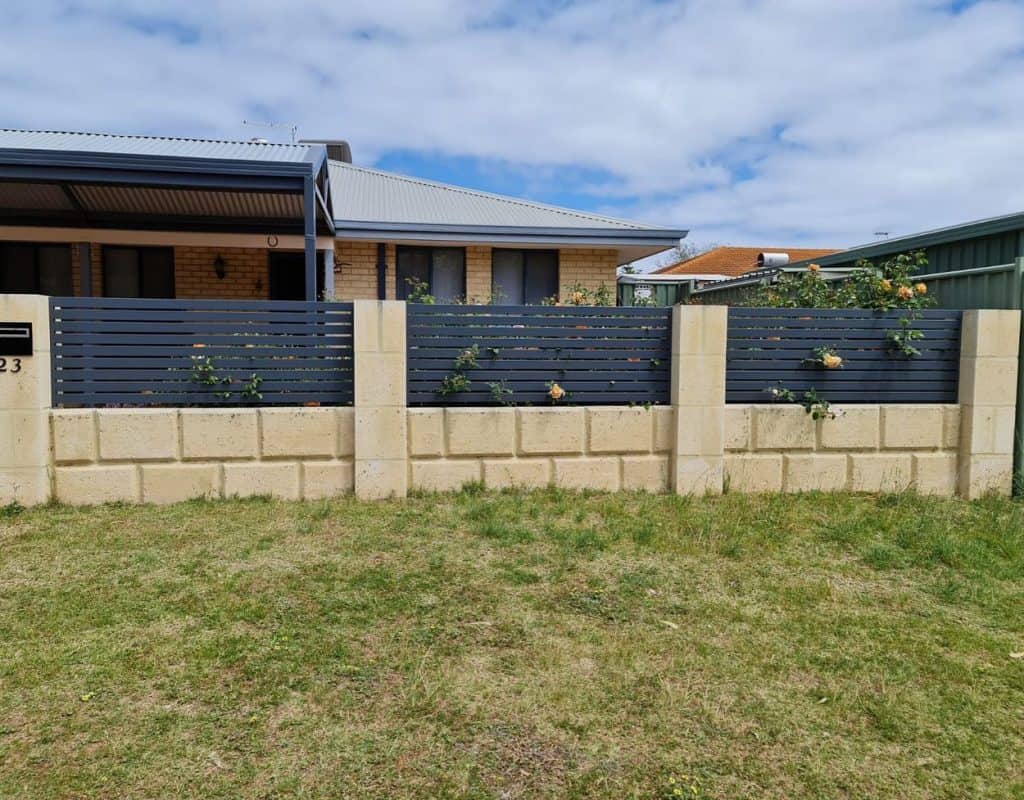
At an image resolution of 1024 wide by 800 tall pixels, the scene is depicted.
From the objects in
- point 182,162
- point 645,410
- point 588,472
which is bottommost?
point 588,472

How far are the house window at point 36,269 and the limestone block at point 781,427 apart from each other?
10394 millimetres

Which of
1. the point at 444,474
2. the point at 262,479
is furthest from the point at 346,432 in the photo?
the point at 444,474

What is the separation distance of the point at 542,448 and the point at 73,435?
3521mm

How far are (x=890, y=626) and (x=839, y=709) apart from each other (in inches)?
40.8

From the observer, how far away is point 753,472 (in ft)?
20.1

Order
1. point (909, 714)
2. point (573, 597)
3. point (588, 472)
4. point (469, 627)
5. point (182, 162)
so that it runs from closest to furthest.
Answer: point (909, 714) < point (469, 627) < point (573, 597) < point (588, 472) < point (182, 162)

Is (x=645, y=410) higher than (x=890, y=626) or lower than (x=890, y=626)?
higher

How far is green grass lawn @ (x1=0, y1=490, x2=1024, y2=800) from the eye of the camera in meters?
2.55

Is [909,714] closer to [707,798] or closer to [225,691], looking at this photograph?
[707,798]

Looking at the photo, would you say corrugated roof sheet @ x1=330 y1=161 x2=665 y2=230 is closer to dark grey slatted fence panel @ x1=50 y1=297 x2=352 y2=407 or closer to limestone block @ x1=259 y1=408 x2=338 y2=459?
dark grey slatted fence panel @ x1=50 y1=297 x2=352 y2=407

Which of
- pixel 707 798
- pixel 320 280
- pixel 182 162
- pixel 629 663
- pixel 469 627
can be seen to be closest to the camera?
pixel 707 798

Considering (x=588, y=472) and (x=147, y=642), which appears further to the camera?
(x=588, y=472)

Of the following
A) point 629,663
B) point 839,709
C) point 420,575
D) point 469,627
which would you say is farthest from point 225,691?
point 839,709

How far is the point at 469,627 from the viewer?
364cm
